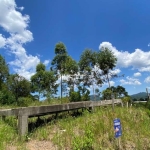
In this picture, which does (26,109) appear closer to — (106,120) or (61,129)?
(61,129)

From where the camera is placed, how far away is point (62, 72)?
1131 inches

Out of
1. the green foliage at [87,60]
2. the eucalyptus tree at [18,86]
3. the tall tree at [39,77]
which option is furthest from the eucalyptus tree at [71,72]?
the eucalyptus tree at [18,86]

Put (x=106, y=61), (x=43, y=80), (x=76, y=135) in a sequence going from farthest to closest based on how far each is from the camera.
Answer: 1. (x=43, y=80)
2. (x=106, y=61)
3. (x=76, y=135)

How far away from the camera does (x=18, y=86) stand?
41656mm

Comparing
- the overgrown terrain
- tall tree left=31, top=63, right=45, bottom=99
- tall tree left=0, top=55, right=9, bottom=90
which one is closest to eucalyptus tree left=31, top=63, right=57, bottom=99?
tall tree left=31, top=63, right=45, bottom=99

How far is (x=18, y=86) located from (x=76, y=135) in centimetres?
3786

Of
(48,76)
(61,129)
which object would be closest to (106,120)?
(61,129)

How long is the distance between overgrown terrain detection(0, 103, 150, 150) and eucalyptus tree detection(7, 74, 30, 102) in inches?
1380

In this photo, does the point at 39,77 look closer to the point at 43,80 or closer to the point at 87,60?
the point at 43,80

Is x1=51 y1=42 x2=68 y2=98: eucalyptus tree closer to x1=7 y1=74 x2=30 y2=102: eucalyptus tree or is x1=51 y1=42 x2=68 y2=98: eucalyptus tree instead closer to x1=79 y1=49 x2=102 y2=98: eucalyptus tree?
x1=79 y1=49 x2=102 y2=98: eucalyptus tree

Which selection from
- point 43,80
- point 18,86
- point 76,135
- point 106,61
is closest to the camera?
point 76,135

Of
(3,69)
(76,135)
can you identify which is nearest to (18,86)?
(3,69)

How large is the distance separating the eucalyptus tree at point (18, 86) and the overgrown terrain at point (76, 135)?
35052 millimetres

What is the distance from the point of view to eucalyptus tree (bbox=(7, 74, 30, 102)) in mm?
40647
